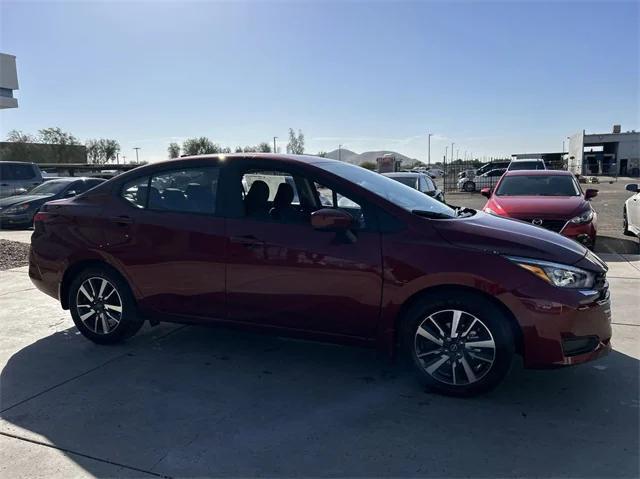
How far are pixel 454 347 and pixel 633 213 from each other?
8.77 metres

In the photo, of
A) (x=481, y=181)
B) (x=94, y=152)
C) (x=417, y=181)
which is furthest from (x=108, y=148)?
(x=417, y=181)

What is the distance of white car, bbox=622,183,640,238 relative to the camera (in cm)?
998

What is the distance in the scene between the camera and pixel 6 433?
321 centimetres

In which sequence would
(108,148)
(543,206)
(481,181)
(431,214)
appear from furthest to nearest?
1. (108,148)
2. (481,181)
3. (543,206)
4. (431,214)

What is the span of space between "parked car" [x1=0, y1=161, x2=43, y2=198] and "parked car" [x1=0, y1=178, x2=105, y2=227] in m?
1.59

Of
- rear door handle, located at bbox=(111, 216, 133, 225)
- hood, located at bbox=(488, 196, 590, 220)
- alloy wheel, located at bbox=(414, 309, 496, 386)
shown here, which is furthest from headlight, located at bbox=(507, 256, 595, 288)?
hood, located at bbox=(488, 196, 590, 220)

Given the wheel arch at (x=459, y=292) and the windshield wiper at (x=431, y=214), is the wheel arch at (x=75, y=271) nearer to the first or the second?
the wheel arch at (x=459, y=292)

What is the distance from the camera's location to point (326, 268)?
3.71 m

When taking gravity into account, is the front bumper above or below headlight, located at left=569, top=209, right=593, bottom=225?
below

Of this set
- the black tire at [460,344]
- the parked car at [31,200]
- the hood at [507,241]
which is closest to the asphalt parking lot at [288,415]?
the black tire at [460,344]

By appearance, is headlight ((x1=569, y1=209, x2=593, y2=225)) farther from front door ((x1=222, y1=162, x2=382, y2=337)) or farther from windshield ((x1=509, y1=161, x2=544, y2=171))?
windshield ((x1=509, y1=161, x2=544, y2=171))

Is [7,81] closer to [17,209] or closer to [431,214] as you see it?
[17,209]

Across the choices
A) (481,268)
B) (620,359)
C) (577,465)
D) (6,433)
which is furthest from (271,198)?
(620,359)

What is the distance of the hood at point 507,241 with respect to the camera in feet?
11.2
